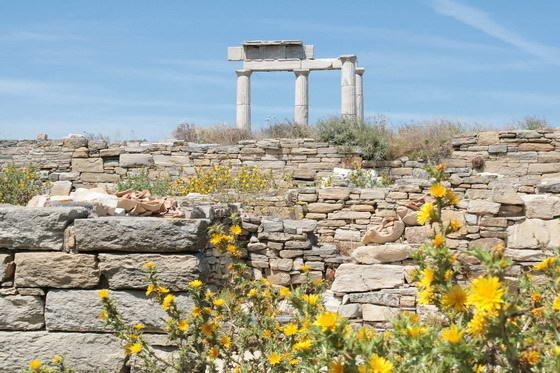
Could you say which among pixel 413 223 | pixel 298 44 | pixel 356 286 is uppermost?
pixel 298 44

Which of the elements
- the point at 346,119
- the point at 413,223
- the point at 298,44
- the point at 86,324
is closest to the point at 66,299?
the point at 86,324

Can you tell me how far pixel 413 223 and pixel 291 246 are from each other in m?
1.56

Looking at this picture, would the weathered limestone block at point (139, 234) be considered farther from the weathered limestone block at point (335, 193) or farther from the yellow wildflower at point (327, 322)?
the weathered limestone block at point (335, 193)

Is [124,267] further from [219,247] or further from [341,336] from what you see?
[341,336]

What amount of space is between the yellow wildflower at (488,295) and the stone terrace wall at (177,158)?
511 inches

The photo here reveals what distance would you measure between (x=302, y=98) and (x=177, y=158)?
269 inches

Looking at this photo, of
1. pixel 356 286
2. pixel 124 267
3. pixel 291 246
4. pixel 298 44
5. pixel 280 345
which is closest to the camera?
pixel 280 345

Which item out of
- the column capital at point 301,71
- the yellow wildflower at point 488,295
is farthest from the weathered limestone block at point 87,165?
the yellow wildflower at point 488,295

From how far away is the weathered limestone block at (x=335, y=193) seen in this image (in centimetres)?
1023

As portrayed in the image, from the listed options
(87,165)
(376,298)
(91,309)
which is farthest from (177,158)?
(91,309)

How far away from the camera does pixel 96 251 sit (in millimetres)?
3994

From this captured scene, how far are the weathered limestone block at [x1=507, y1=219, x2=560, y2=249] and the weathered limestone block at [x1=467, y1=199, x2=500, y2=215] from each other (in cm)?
29

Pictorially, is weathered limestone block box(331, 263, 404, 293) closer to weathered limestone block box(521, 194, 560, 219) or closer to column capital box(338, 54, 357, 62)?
weathered limestone block box(521, 194, 560, 219)

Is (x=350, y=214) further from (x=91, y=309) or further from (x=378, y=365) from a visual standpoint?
(x=378, y=365)
